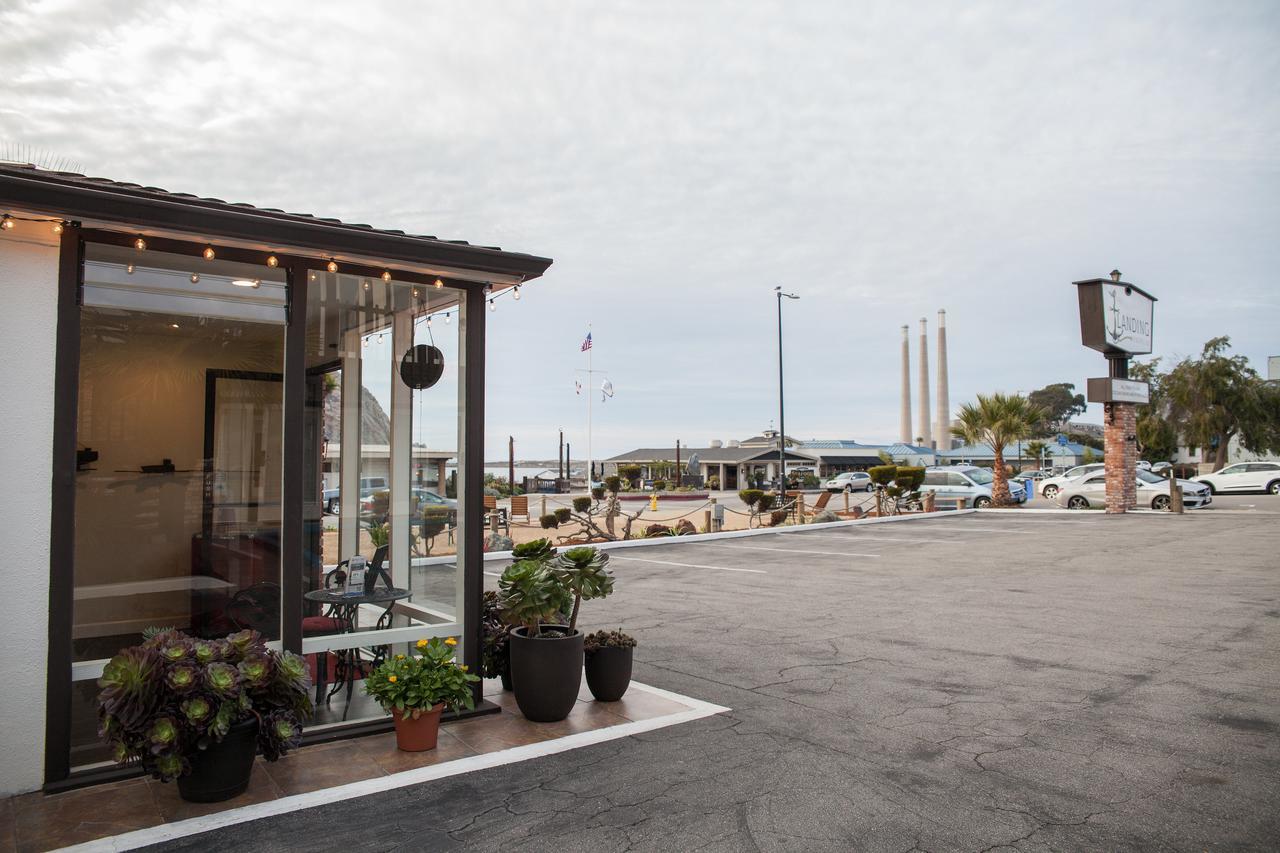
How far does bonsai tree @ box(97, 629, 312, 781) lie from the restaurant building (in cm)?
55

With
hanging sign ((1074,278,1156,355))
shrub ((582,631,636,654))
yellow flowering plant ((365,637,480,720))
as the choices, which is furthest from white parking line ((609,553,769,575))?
hanging sign ((1074,278,1156,355))

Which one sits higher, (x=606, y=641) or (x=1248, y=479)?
(x=1248, y=479)

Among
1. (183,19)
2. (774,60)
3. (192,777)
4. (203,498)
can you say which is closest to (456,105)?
(183,19)

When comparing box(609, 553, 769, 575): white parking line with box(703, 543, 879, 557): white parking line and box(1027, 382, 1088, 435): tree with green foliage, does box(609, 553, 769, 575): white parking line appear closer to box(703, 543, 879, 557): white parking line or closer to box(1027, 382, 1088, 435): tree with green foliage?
box(703, 543, 879, 557): white parking line

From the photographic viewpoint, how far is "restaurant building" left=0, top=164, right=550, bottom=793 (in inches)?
171

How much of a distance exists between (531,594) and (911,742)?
2571mm

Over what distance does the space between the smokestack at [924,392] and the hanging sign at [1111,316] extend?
74.7 m

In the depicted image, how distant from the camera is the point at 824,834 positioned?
380 cm

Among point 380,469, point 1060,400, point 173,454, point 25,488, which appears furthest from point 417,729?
point 1060,400

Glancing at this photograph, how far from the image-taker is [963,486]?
101 feet

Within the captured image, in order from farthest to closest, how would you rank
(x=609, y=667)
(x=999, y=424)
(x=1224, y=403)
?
(x=1224, y=403), (x=999, y=424), (x=609, y=667)

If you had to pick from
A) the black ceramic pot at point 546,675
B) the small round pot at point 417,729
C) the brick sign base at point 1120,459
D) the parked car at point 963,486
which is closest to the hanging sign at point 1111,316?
the brick sign base at point 1120,459

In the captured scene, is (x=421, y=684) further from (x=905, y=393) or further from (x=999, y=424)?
(x=905, y=393)

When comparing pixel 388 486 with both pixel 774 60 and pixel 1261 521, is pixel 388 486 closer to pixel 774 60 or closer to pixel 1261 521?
pixel 774 60
